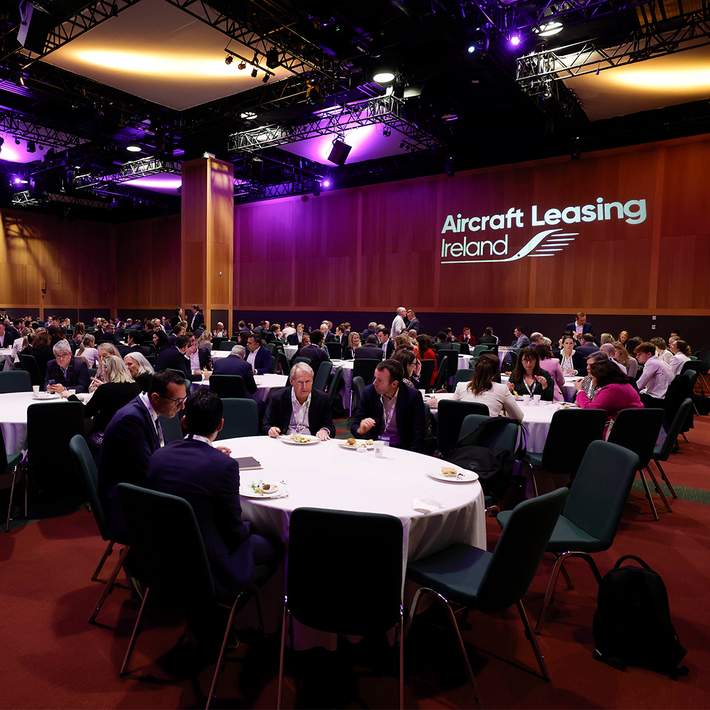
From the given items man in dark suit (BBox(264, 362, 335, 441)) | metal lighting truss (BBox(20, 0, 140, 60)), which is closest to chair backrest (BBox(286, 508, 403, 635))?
man in dark suit (BBox(264, 362, 335, 441))

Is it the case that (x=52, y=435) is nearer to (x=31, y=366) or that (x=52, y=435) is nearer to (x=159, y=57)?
(x=31, y=366)

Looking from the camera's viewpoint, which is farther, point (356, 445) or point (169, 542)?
point (356, 445)

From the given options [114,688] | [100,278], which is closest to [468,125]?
[114,688]

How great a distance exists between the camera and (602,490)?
9.71ft

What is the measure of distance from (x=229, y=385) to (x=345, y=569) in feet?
13.1

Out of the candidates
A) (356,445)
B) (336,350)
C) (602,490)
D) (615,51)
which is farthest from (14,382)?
(615,51)

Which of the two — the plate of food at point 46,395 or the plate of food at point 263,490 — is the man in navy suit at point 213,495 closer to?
the plate of food at point 263,490

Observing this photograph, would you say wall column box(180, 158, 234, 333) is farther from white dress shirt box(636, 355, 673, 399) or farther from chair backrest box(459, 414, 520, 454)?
chair backrest box(459, 414, 520, 454)

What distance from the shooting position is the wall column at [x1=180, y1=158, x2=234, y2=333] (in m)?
14.2

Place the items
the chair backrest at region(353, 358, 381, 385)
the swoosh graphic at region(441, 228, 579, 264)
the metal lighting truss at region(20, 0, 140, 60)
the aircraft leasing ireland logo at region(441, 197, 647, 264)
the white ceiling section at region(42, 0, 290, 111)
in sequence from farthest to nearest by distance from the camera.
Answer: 1. the swoosh graphic at region(441, 228, 579, 264)
2. the aircraft leasing ireland logo at region(441, 197, 647, 264)
3. the white ceiling section at region(42, 0, 290, 111)
4. the chair backrest at region(353, 358, 381, 385)
5. the metal lighting truss at region(20, 0, 140, 60)

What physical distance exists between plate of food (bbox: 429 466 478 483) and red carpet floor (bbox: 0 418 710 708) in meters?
0.79

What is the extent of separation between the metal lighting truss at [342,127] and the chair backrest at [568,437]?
27.4 ft

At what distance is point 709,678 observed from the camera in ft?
8.57

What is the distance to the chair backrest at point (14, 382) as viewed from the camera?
5555 mm
